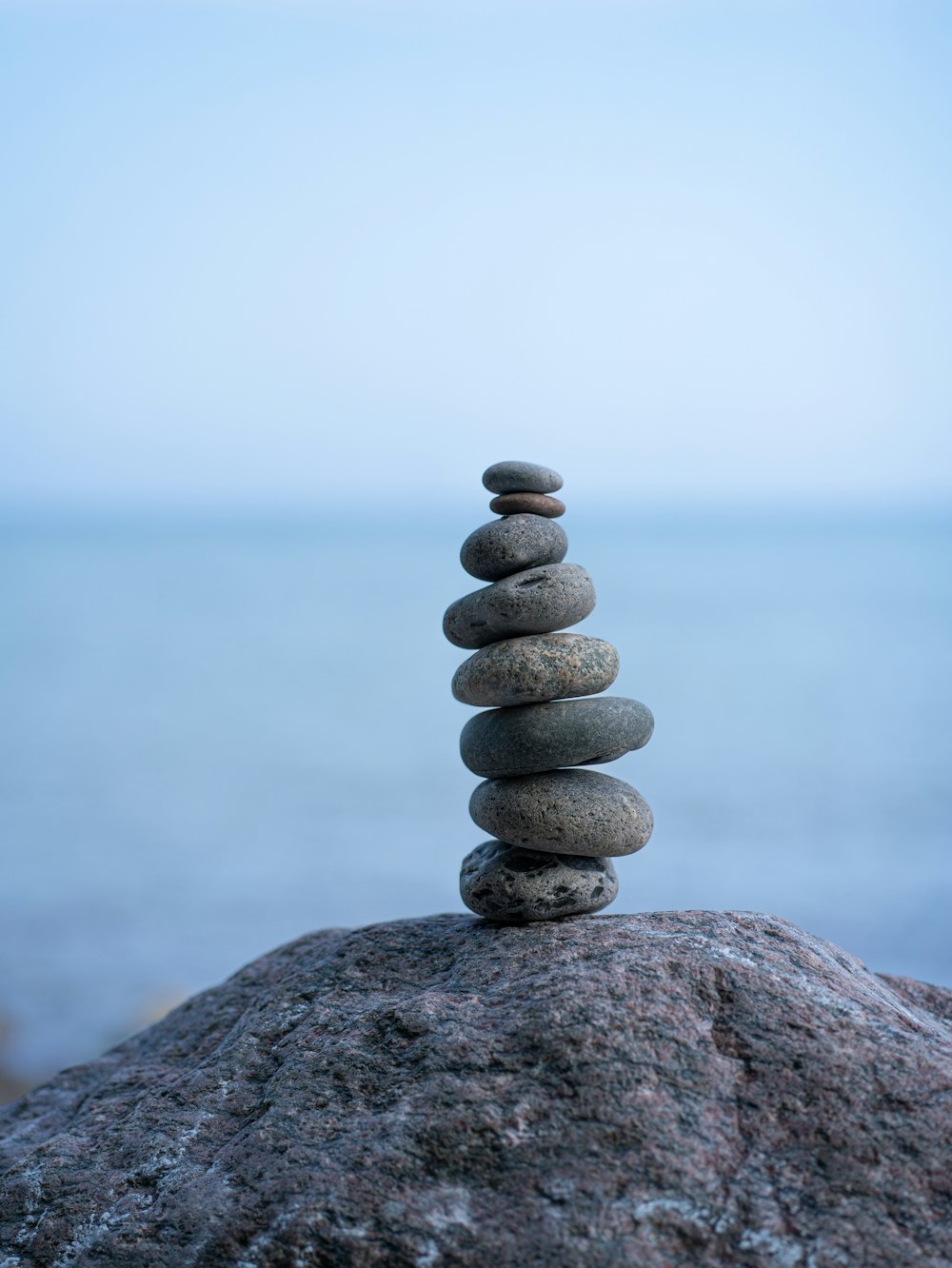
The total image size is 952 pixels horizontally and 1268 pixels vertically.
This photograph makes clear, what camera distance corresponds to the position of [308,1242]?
253 cm

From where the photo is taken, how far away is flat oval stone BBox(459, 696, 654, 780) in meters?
3.82

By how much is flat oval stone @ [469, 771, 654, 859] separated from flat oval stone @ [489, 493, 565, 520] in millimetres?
989

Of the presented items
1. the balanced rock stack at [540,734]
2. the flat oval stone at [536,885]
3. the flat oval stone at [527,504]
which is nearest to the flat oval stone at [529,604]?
the balanced rock stack at [540,734]

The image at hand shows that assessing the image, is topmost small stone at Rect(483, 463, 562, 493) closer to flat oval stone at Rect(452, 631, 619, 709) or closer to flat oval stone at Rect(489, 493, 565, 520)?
flat oval stone at Rect(489, 493, 565, 520)

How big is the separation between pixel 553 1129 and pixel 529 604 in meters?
1.78

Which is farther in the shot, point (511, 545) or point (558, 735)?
point (511, 545)

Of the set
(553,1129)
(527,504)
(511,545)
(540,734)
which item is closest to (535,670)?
(540,734)

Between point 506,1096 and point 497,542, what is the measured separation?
6.30ft

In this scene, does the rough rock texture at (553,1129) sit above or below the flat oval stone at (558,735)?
below

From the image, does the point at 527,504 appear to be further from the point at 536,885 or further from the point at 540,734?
the point at 536,885

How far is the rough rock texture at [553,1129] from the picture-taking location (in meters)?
2.44

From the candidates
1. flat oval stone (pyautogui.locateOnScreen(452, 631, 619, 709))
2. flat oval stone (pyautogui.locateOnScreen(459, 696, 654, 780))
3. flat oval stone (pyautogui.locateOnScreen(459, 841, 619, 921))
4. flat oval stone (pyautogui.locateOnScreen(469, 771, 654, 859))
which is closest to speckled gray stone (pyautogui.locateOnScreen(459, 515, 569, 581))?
flat oval stone (pyautogui.locateOnScreen(452, 631, 619, 709))

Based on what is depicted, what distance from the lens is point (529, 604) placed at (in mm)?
3859

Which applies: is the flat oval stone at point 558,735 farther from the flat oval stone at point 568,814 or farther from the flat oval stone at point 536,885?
the flat oval stone at point 536,885
